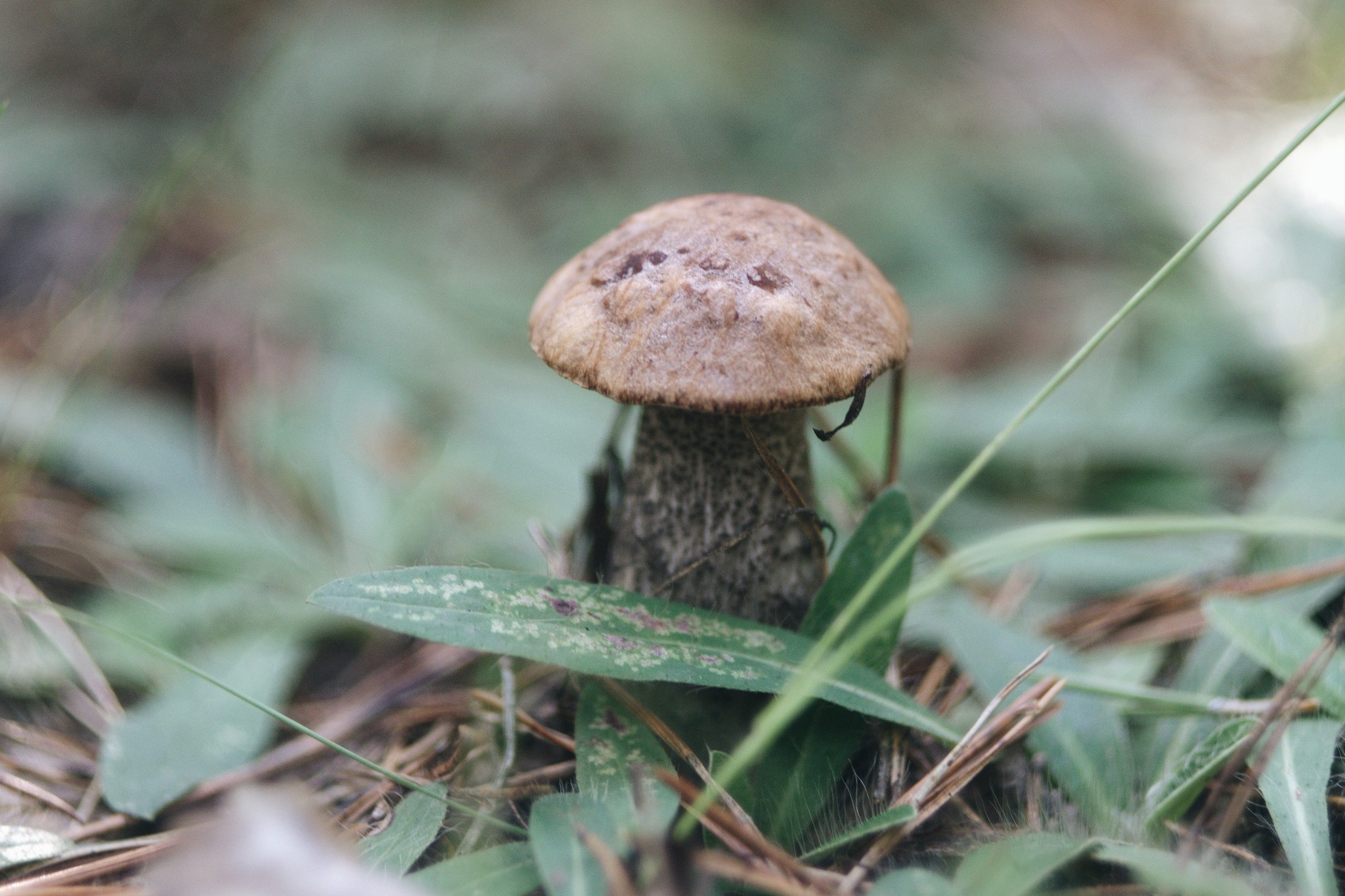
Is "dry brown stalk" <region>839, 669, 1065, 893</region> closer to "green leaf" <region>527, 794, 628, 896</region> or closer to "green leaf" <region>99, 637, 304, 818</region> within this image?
"green leaf" <region>527, 794, 628, 896</region>

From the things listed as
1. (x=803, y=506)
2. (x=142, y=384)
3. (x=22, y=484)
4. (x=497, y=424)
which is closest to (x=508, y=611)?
(x=803, y=506)

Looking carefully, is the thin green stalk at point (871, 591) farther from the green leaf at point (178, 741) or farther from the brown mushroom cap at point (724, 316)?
the green leaf at point (178, 741)

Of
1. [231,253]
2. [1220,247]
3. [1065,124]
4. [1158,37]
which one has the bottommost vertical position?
[231,253]

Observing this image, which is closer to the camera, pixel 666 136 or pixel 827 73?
pixel 666 136

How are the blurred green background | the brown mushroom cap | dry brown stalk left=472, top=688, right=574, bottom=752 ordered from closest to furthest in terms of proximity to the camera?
the brown mushroom cap → dry brown stalk left=472, top=688, right=574, bottom=752 → the blurred green background

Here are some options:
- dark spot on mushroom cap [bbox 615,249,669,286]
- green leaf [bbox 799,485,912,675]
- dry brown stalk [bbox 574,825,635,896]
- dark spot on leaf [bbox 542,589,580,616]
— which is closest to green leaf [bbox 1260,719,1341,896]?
green leaf [bbox 799,485,912,675]

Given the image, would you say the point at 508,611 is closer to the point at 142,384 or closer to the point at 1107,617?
the point at 1107,617
